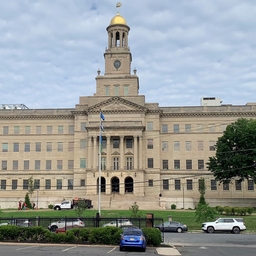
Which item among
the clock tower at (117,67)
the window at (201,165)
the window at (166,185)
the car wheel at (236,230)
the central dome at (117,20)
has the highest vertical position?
the central dome at (117,20)

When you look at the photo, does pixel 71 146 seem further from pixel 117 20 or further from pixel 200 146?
pixel 117 20

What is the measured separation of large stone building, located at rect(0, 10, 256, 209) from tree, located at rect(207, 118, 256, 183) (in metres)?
12.5

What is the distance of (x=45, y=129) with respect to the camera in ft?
295

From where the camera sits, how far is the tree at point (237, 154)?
69.3 meters

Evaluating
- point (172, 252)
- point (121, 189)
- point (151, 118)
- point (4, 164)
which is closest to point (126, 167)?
point (121, 189)

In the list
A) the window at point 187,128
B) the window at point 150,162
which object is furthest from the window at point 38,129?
the window at point 187,128

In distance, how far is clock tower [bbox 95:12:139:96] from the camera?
89312mm

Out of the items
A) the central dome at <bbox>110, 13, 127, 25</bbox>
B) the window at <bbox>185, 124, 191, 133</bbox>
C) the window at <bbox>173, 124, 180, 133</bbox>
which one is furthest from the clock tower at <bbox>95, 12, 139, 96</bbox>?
the window at <bbox>185, 124, 191, 133</bbox>

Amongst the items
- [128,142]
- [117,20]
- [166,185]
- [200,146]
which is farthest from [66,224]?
[117,20]

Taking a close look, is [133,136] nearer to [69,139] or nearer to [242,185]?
[69,139]

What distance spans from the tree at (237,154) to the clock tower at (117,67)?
24.4 metres

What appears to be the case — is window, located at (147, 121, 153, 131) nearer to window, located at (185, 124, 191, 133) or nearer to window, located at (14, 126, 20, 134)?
window, located at (185, 124, 191, 133)

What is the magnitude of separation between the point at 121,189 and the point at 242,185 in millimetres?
24706

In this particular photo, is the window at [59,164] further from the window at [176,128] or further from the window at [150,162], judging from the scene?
the window at [176,128]
